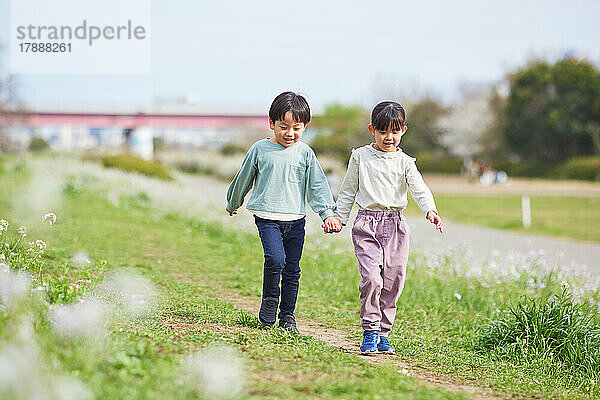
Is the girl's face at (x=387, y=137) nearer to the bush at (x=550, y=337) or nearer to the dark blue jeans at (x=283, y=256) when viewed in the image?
the dark blue jeans at (x=283, y=256)

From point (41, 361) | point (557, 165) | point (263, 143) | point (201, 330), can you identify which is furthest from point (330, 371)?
point (557, 165)

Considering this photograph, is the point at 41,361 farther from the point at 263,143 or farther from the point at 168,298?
the point at 168,298

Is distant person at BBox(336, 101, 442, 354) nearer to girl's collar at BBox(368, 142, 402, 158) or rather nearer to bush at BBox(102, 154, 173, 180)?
girl's collar at BBox(368, 142, 402, 158)

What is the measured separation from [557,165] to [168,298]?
142ft

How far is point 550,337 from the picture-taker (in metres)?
5.96

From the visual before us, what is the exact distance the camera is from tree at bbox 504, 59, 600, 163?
45.8 metres

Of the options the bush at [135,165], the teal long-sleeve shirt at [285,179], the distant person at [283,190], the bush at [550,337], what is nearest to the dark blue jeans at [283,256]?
the distant person at [283,190]

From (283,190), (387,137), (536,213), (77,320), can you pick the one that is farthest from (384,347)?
(536,213)

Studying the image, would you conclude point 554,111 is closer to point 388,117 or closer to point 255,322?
point 388,117

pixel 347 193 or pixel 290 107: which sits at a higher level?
pixel 290 107

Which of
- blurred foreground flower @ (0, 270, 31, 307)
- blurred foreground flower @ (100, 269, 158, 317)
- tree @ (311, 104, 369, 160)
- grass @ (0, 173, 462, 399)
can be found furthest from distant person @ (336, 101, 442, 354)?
tree @ (311, 104, 369, 160)

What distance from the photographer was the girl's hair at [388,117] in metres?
5.07

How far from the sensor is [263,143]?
5.34 meters

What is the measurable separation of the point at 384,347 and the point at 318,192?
1.22m
